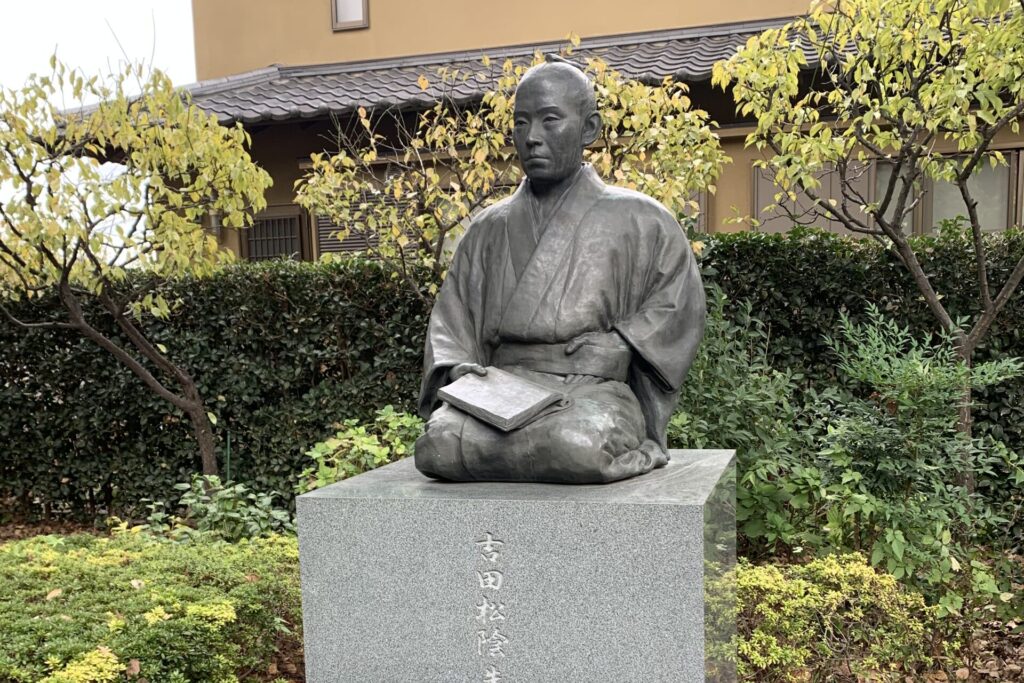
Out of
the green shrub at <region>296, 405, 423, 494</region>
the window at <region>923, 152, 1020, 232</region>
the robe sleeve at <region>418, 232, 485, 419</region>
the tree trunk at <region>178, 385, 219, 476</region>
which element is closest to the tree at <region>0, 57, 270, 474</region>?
the tree trunk at <region>178, 385, 219, 476</region>

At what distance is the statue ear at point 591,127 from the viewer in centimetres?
352

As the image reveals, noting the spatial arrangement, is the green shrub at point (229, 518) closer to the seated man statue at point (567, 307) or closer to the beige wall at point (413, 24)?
the seated man statue at point (567, 307)

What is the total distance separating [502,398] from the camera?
3252 mm

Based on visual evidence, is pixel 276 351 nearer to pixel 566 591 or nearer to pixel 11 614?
pixel 11 614

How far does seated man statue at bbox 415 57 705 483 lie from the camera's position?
329cm

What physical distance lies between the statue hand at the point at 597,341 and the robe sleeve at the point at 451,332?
1.34 feet

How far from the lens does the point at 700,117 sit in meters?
6.51

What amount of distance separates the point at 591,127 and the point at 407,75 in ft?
22.3

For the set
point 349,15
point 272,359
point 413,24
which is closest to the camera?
point 272,359

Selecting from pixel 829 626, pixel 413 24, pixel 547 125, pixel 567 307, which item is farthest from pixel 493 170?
pixel 413 24

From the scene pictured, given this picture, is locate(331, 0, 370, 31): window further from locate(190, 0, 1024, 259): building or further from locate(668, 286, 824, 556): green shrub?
locate(668, 286, 824, 556): green shrub

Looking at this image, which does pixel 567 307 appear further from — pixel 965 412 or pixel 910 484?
pixel 965 412

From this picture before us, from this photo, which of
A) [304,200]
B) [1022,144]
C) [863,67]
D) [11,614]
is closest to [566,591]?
[11,614]

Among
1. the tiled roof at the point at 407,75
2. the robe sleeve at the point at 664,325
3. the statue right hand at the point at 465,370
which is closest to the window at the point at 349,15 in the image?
the tiled roof at the point at 407,75
